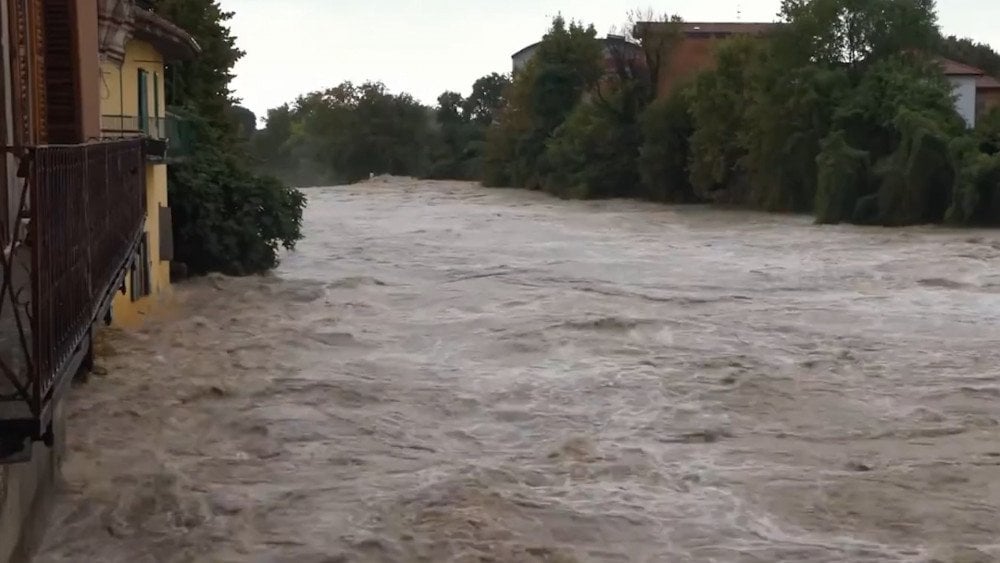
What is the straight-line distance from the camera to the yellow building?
16344 millimetres

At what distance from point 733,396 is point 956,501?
4.03 meters

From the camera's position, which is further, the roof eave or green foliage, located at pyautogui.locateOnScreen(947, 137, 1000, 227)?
green foliage, located at pyautogui.locateOnScreen(947, 137, 1000, 227)

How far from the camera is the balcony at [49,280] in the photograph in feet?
17.4

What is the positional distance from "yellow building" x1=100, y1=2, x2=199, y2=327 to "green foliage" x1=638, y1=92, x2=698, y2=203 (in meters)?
28.9

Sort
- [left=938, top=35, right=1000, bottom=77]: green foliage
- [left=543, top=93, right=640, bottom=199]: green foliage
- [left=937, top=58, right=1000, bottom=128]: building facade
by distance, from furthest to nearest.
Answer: [left=938, top=35, right=1000, bottom=77]: green foliage → [left=543, top=93, right=640, bottom=199]: green foliage → [left=937, top=58, right=1000, bottom=128]: building facade

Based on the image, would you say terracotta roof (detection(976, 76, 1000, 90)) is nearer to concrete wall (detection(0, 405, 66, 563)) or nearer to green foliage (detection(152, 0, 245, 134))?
green foliage (detection(152, 0, 245, 134))

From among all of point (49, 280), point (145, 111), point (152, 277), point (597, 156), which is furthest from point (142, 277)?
point (597, 156)

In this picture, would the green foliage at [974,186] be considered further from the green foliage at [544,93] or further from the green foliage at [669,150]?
the green foliage at [544,93]

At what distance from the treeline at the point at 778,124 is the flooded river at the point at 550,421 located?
10.6 metres

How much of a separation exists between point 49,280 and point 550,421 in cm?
808

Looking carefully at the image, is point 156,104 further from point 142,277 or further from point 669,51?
point 669,51

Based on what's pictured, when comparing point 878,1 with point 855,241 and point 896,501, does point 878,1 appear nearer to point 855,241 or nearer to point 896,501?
point 855,241

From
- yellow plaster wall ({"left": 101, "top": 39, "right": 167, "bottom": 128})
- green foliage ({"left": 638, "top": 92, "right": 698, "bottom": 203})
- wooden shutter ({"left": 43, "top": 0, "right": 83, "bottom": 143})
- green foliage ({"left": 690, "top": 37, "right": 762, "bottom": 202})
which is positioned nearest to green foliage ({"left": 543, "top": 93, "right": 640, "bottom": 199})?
green foliage ({"left": 638, "top": 92, "right": 698, "bottom": 203})

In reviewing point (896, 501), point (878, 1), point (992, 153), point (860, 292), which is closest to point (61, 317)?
point (896, 501)
